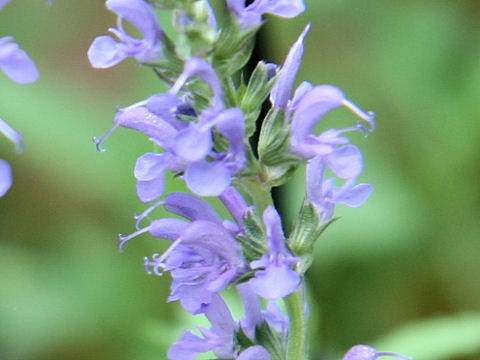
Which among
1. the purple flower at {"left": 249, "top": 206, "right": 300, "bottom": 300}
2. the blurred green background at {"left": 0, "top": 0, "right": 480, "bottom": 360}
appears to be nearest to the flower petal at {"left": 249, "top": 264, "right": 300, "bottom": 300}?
the purple flower at {"left": 249, "top": 206, "right": 300, "bottom": 300}

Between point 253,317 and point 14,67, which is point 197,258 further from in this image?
point 14,67

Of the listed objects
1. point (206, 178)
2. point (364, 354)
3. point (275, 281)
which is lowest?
point (364, 354)

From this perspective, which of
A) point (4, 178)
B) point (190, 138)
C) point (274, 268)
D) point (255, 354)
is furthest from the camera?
point (255, 354)

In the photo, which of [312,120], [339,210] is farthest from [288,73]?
[339,210]

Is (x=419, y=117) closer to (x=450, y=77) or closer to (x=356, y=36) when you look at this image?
(x=450, y=77)

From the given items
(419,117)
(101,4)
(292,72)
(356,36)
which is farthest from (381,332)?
(101,4)

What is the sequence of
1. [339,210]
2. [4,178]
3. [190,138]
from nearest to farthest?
[4,178] → [190,138] → [339,210]

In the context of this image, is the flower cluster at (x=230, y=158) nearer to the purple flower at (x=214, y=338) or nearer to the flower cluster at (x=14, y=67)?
the purple flower at (x=214, y=338)

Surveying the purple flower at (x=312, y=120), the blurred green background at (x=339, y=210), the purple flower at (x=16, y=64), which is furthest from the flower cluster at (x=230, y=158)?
the blurred green background at (x=339, y=210)
